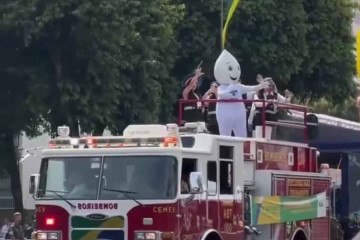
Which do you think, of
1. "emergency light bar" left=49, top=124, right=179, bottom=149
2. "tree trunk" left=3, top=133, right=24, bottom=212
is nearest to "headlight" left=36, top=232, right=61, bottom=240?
"emergency light bar" left=49, top=124, right=179, bottom=149

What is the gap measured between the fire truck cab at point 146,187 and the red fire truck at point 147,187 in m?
0.01

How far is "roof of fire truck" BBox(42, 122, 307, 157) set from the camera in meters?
15.5

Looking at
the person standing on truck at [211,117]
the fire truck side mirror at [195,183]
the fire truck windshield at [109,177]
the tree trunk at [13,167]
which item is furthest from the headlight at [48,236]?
the tree trunk at [13,167]

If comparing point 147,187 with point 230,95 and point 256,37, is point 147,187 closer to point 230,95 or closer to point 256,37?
point 230,95

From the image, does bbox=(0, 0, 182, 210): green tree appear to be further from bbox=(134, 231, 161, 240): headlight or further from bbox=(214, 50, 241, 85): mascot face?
bbox=(134, 231, 161, 240): headlight

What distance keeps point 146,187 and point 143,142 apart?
65cm

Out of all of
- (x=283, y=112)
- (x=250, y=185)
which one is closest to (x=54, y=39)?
(x=283, y=112)

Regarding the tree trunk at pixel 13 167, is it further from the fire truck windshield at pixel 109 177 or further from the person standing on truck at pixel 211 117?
the fire truck windshield at pixel 109 177

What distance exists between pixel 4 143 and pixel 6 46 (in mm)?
5469

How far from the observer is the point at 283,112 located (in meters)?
19.2

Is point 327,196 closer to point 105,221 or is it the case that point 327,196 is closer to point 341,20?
point 105,221

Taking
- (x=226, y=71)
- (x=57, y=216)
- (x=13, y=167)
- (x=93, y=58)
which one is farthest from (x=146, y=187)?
(x=13, y=167)

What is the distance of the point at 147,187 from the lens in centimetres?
1534

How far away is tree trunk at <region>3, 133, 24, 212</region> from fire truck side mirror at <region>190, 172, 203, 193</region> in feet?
61.6
